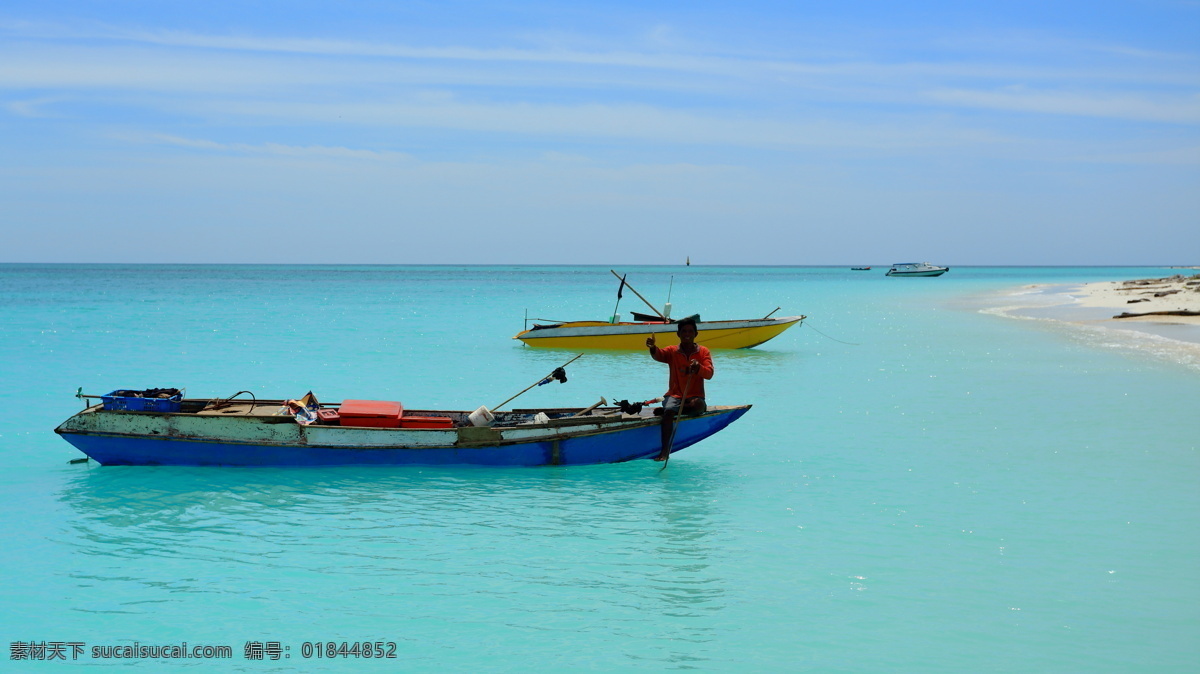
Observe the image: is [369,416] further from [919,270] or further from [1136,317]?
[919,270]

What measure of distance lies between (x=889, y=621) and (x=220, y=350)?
30994 mm

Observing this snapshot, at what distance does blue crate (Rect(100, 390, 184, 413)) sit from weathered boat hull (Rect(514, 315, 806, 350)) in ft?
55.5

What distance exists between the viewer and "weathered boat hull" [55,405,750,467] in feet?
43.6

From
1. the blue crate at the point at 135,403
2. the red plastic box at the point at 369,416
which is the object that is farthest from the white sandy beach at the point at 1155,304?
the blue crate at the point at 135,403

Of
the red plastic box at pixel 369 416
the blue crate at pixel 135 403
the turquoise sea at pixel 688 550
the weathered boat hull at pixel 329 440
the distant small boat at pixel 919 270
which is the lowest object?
the turquoise sea at pixel 688 550

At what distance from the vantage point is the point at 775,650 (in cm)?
791

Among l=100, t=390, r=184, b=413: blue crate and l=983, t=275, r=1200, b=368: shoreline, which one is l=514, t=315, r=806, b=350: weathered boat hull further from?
l=100, t=390, r=184, b=413: blue crate

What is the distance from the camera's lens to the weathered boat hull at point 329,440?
13.3 meters

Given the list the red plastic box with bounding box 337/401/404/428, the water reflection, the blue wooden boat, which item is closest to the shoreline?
the blue wooden boat

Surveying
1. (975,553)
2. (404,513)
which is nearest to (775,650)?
(975,553)

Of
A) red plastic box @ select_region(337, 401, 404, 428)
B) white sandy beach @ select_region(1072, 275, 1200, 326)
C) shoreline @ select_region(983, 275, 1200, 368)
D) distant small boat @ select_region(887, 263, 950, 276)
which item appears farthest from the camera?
distant small boat @ select_region(887, 263, 950, 276)

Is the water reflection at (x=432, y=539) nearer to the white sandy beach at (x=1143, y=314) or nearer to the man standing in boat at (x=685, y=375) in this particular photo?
the man standing in boat at (x=685, y=375)


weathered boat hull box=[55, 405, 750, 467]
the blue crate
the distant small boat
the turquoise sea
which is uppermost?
the distant small boat

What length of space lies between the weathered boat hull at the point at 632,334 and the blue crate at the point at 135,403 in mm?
16905
